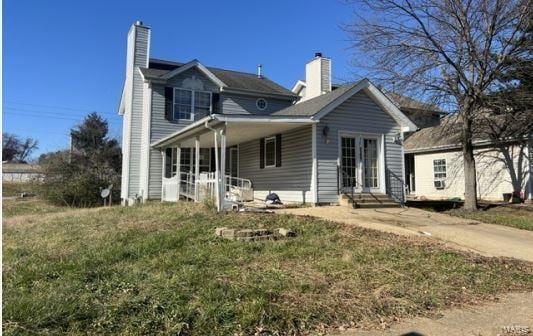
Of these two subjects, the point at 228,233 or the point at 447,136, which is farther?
the point at 447,136

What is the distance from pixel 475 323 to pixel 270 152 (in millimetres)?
11672

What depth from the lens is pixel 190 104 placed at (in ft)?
62.9

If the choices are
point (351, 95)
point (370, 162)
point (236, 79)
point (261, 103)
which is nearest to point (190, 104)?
point (261, 103)

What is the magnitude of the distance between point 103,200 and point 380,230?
17069 mm

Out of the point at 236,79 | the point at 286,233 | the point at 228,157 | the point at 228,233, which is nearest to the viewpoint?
the point at 228,233

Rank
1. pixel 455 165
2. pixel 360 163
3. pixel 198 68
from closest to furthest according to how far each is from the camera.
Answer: pixel 360 163
pixel 198 68
pixel 455 165

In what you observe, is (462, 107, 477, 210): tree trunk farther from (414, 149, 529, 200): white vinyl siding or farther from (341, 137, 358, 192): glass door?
(414, 149, 529, 200): white vinyl siding

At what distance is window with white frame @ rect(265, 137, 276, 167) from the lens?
611 inches

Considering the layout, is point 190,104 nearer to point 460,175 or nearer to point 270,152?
point 270,152

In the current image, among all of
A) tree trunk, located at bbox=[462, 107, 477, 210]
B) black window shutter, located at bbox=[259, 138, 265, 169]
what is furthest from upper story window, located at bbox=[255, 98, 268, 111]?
tree trunk, located at bbox=[462, 107, 477, 210]

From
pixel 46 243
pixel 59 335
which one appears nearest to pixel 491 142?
pixel 46 243

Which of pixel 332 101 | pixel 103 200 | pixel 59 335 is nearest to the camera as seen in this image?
pixel 59 335

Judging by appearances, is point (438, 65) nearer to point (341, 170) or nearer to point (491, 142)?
point (341, 170)

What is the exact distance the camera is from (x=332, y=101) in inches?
527
